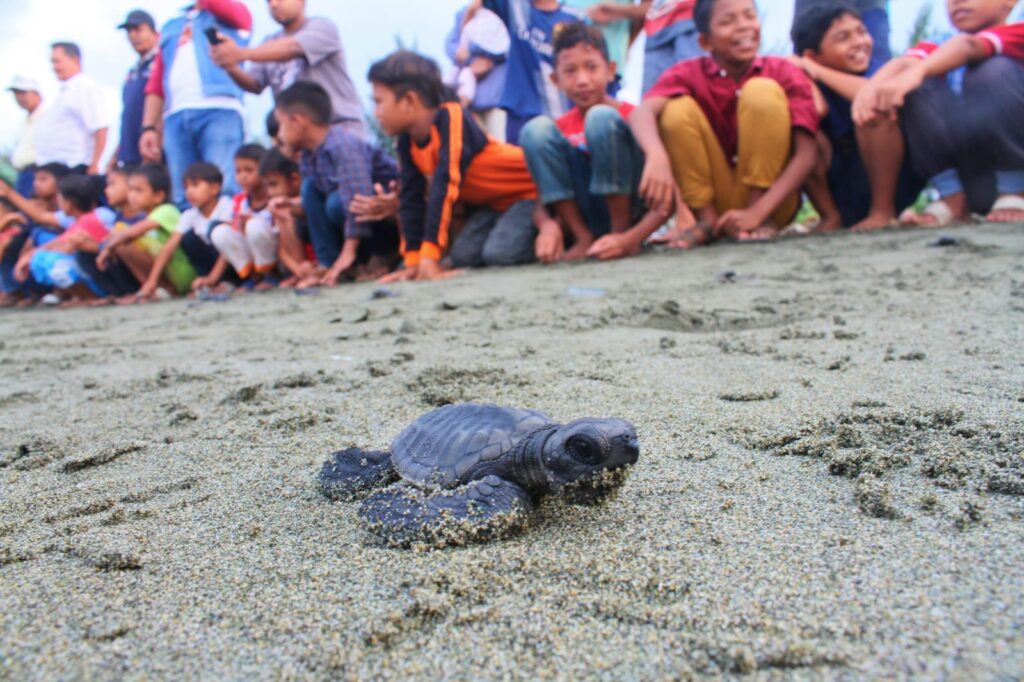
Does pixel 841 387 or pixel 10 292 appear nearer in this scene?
pixel 841 387

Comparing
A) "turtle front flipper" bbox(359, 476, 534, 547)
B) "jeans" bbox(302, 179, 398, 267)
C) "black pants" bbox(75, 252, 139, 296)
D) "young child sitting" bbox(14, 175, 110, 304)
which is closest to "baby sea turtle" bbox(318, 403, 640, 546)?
"turtle front flipper" bbox(359, 476, 534, 547)

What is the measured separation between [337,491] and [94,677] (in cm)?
41

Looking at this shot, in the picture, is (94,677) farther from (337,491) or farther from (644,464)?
(644,464)

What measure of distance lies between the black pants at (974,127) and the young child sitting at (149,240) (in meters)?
5.09

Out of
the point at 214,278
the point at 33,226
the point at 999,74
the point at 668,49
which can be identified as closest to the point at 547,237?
the point at 668,49

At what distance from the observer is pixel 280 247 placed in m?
5.05

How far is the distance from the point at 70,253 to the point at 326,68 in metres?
2.78

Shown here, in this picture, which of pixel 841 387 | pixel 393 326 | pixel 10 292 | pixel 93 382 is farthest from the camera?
pixel 10 292

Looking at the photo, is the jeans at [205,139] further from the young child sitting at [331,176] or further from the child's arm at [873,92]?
the child's arm at [873,92]

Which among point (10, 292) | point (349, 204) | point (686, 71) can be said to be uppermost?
point (686, 71)

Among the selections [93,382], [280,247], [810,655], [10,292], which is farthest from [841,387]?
[10,292]

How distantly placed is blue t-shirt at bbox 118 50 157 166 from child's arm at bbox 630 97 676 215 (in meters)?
4.30

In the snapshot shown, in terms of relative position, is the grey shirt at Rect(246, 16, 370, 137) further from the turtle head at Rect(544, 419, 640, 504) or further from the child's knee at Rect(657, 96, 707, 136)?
the turtle head at Rect(544, 419, 640, 504)

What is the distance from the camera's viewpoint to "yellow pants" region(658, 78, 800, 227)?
3582 millimetres
